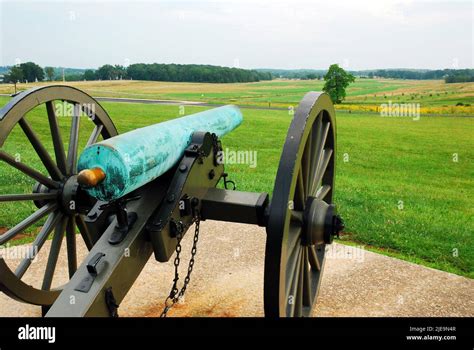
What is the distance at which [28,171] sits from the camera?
4.16 metres

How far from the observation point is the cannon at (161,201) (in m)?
2.81

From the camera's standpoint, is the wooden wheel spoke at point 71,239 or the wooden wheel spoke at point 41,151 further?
the wooden wheel spoke at point 71,239

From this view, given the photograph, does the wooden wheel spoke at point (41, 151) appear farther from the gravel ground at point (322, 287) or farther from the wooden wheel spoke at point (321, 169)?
the wooden wheel spoke at point (321, 169)

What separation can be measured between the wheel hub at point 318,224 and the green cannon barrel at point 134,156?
1045mm

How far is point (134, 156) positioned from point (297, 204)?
4.26 ft

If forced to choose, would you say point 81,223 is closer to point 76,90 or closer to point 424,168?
point 76,90

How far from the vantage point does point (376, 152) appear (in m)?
16.1

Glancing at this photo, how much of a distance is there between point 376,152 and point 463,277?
35.4ft

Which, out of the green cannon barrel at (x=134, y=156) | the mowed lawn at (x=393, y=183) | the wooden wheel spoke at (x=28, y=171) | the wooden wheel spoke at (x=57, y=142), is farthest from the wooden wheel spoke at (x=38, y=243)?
the mowed lawn at (x=393, y=183)

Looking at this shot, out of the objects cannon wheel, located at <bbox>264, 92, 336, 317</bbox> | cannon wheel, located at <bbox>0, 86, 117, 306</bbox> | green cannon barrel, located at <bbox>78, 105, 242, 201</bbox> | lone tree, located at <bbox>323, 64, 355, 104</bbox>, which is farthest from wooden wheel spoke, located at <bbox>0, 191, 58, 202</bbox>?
Result: lone tree, located at <bbox>323, 64, 355, 104</bbox>

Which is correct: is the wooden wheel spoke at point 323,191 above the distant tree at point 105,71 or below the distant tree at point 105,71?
below

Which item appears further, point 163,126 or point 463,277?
point 463,277

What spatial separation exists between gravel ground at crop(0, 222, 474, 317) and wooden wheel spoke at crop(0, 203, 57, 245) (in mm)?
1219
